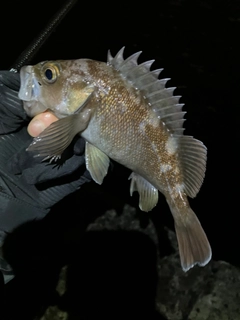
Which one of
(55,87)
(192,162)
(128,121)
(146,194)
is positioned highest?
(55,87)

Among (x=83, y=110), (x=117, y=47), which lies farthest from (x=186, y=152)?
(x=117, y=47)

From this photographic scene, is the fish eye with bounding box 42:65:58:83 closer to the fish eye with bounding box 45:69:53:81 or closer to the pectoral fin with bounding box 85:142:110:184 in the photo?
the fish eye with bounding box 45:69:53:81

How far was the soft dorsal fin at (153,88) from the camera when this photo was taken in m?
1.79

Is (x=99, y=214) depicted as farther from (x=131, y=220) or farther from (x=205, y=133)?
(x=205, y=133)

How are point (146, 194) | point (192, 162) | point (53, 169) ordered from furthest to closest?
point (53, 169), point (146, 194), point (192, 162)

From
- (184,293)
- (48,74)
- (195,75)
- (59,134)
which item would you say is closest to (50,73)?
(48,74)

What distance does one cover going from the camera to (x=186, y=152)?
6.01ft

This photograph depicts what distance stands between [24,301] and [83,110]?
83.7 inches

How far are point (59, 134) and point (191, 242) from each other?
2.26 ft

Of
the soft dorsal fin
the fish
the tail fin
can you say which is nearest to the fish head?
the fish

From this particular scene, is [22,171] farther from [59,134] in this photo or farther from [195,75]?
[195,75]

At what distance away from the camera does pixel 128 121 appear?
181 centimetres

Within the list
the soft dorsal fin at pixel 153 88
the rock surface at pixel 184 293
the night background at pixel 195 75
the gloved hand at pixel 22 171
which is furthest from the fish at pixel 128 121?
the rock surface at pixel 184 293

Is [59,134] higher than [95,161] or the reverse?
higher
